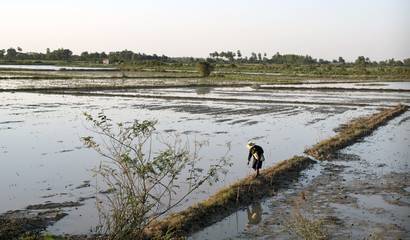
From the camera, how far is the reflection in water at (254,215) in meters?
6.97

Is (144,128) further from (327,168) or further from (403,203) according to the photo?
(327,168)

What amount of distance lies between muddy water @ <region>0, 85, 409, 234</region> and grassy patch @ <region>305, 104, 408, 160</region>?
0.67 metres

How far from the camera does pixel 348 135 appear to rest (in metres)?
14.6

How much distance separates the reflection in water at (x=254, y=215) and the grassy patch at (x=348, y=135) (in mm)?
4456

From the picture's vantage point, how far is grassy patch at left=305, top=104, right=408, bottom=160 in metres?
12.1

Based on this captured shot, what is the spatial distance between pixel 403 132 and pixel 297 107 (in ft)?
28.7

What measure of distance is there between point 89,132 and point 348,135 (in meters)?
9.58

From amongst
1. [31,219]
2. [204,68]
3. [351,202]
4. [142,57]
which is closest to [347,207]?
[351,202]

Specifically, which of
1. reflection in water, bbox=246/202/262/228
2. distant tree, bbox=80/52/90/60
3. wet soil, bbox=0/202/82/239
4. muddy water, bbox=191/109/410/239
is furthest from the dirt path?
distant tree, bbox=80/52/90/60

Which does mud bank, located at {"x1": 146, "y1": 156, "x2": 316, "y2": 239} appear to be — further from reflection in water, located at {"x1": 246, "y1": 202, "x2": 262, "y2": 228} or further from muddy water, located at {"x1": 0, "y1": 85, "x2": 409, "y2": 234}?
muddy water, located at {"x1": 0, "y1": 85, "x2": 409, "y2": 234}

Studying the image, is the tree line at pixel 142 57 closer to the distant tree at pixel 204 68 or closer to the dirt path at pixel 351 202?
the distant tree at pixel 204 68

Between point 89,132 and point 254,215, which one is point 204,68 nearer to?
point 89,132

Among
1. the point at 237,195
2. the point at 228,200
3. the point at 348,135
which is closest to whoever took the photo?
the point at 228,200

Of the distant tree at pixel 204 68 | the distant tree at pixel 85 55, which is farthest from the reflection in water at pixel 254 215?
the distant tree at pixel 85 55
